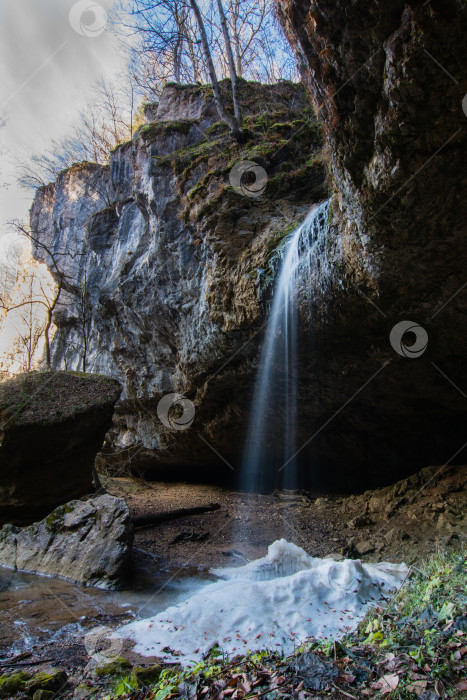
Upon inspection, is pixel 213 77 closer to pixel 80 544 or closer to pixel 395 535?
pixel 80 544

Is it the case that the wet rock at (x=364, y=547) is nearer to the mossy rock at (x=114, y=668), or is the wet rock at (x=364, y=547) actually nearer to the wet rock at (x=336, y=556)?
the wet rock at (x=336, y=556)

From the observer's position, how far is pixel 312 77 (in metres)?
4.12

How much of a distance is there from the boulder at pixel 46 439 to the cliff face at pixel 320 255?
2.64 metres

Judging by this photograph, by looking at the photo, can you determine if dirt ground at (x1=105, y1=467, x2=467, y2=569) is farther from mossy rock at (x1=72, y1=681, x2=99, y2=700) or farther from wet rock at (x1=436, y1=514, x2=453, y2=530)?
mossy rock at (x1=72, y1=681, x2=99, y2=700)

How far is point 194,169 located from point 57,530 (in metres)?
8.18

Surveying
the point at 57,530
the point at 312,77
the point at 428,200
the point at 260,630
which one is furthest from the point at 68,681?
the point at 312,77

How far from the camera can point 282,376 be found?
25.8 ft

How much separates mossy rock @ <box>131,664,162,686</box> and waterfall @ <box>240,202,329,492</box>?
200 inches

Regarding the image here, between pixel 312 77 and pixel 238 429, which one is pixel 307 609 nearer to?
pixel 312 77

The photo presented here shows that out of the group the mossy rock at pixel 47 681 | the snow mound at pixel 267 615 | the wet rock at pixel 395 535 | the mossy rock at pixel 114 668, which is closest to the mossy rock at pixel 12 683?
the mossy rock at pixel 47 681

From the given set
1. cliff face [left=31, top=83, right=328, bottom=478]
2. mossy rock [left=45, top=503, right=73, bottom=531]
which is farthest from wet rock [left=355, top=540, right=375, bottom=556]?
mossy rock [left=45, top=503, right=73, bottom=531]

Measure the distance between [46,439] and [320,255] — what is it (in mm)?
6103

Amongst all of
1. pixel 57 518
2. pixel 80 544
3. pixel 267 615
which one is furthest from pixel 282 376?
pixel 267 615

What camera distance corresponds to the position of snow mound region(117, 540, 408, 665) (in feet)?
9.73
